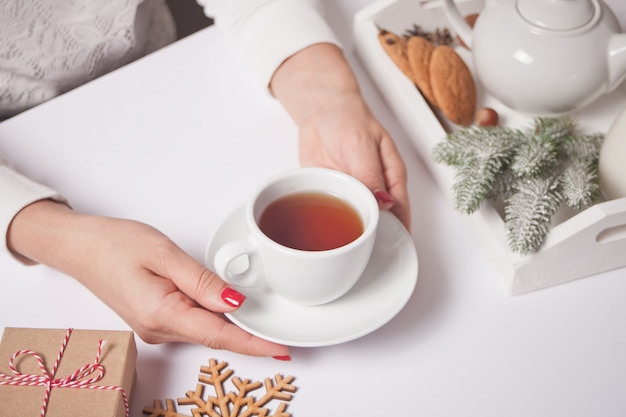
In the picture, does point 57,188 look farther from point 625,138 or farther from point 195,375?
point 625,138

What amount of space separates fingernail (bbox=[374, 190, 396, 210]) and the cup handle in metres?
0.17

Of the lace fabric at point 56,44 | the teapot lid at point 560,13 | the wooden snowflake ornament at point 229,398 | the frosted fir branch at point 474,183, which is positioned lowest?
the wooden snowflake ornament at point 229,398

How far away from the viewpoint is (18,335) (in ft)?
2.31

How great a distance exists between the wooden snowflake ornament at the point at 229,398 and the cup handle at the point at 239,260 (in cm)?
9

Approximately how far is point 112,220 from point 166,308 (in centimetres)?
15

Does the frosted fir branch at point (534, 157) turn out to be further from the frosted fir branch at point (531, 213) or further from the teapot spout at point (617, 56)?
the teapot spout at point (617, 56)

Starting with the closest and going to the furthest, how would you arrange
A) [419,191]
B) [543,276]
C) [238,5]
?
1. [543,276]
2. [419,191]
3. [238,5]

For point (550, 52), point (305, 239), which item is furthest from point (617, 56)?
point (305, 239)

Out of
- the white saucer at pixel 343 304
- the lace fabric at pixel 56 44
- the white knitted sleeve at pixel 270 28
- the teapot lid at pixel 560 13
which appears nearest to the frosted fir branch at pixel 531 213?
the white saucer at pixel 343 304

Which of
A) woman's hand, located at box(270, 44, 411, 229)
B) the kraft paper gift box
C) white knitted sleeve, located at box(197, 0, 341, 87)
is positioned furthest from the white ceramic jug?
the kraft paper gift box

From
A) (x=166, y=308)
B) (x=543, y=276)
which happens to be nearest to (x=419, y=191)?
(x=543, y=276)

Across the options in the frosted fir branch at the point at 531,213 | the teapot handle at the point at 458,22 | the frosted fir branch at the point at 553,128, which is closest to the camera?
the frosted fir branch at the point at 531,213

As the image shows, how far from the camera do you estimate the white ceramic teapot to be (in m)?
0.89

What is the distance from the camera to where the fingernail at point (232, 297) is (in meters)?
0.72
